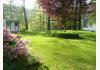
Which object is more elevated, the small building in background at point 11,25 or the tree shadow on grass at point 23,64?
the small building in background at point 11,25

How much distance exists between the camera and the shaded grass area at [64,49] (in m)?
2.78

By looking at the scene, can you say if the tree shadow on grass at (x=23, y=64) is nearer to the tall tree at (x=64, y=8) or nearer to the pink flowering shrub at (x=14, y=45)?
the pink flowering shrub at (x=14, y=45)

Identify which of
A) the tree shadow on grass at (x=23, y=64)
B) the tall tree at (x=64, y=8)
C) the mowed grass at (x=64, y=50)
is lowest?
the tree shadow on grass at (x=23, y=64)

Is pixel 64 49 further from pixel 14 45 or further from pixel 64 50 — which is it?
pixel 14 45

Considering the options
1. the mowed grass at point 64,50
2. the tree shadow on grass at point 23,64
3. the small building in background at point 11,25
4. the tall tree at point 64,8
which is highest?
the tall tree at point 64,8

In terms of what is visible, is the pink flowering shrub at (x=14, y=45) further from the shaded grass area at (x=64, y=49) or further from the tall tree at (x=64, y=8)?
the tall tree at (x=64, y=8)

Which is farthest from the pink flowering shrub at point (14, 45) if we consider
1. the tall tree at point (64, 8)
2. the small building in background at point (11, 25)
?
the tall tree at point (64, 8)

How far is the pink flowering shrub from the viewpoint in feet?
9.31

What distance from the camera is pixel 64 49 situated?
2842 millimetres

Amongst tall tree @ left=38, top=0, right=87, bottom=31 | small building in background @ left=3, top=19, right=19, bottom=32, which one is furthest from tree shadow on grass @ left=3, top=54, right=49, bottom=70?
tall tree @ left=38, top=0, right=87, bottom=31

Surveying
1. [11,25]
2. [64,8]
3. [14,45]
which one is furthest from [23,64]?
[64,8]

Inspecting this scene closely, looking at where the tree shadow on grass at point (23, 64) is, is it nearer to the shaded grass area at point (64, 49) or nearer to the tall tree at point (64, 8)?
the shaded grass area at point (64, 49)

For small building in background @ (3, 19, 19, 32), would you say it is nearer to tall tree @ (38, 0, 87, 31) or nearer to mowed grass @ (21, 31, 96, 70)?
mowed grass @ (21, 31, 96, 70)

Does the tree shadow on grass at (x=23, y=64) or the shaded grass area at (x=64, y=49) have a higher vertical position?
the shaded grass area at (x=64, y=49)
